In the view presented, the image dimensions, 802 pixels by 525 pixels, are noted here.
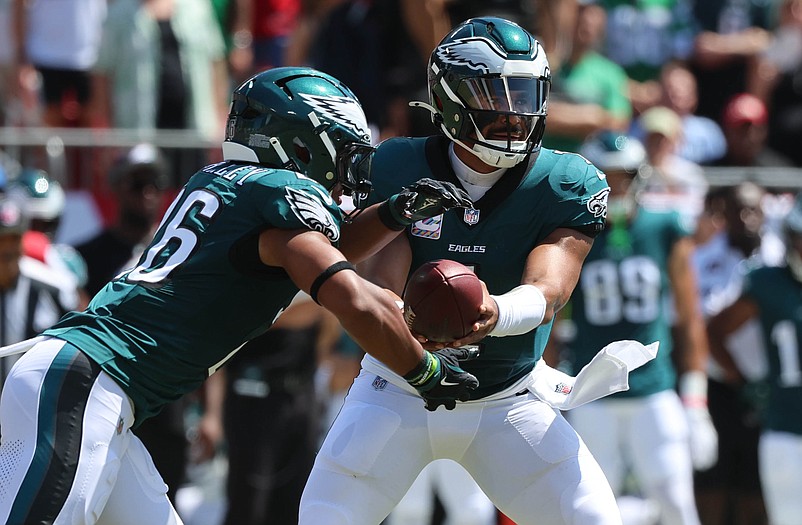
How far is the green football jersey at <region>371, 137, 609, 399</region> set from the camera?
4.50 m

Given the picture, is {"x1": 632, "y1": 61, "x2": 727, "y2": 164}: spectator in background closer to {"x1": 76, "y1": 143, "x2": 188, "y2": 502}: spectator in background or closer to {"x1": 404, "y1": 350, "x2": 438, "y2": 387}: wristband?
{"x1": 76, "y1": 143, "x2": 188, "y2": 502}: spectator in background

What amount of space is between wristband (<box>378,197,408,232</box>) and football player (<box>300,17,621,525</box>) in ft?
0.66

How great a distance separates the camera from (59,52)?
28.7ft

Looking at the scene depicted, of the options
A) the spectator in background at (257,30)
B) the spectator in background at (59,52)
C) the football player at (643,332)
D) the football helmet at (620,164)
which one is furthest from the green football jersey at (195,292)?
the spectator in background at (257,30)

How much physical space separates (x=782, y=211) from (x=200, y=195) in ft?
17.2

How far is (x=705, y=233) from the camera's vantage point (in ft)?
28.4

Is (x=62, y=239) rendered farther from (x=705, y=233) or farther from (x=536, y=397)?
(x=536, y=397)

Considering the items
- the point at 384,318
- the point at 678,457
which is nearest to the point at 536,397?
the point at 384,318

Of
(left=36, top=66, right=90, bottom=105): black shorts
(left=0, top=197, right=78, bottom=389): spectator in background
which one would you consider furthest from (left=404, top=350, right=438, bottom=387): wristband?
(left=36, top=66, right=90, bottom=105): black shorts

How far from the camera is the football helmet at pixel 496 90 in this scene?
4461mm

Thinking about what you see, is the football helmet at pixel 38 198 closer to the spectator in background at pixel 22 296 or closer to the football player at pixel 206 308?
the spectator in background at pixel 22 296

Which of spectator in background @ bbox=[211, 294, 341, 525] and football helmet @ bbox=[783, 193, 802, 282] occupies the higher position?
football helmet @ bbox=[783, 193, 802, 282]

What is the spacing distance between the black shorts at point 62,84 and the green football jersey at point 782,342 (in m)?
4.12

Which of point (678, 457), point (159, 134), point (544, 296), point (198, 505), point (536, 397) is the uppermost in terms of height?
point (544, 296)
